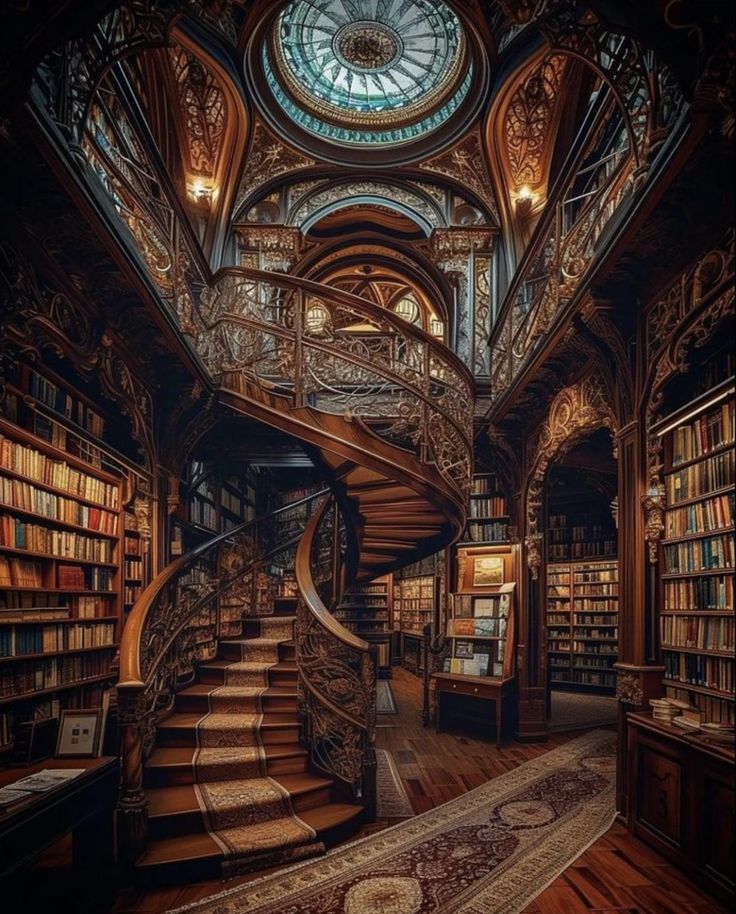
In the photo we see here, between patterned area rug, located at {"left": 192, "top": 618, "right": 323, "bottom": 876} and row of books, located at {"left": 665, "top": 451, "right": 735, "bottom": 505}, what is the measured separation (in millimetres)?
2786

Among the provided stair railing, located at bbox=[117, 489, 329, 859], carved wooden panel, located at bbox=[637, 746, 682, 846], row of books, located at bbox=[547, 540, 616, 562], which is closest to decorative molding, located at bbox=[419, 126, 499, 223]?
stair railing, located at bbox=[117, 489, 329, 859]

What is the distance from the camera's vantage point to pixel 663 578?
3.90 metres

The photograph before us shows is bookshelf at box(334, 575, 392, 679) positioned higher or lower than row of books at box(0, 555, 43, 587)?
lower

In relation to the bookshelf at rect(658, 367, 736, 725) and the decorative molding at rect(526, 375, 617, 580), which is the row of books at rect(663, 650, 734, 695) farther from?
the decorative molding at rect(526, 375, 617, 580)

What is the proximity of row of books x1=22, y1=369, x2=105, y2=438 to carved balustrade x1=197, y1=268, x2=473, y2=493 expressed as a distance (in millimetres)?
1036

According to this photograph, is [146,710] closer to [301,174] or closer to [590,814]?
[590,814]

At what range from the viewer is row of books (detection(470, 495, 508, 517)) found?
743 centimetres

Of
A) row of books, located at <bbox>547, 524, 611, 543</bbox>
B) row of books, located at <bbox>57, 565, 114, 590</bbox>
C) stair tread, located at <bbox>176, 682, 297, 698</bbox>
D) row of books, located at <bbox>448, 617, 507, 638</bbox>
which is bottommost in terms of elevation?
stair tread, located at <bbox>176, 682, 297, 698</bbox>

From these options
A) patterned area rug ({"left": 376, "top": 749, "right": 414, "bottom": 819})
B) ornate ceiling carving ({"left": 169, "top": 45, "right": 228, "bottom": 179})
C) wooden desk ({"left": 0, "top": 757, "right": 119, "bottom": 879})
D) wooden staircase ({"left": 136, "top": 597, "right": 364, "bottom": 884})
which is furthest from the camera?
ornate ceiling carving ({"left": 169, "top": 45, "right": 228, "bottom": 179})

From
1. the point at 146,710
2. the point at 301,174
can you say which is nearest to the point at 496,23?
the point at 301,174

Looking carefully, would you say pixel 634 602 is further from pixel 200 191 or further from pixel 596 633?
pixel 200 191

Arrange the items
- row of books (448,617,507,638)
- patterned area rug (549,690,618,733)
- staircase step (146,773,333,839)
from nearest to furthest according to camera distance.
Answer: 1. staircase step (146,773,333,839)
2. row of books (448,617,507,638)
3. patterned area rug (549,690,618,733)

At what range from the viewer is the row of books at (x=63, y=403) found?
3997 millimetres

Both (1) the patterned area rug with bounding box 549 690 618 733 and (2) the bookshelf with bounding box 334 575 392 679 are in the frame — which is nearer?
(1) the patterned area rug with bounding box 549 690 618 733
